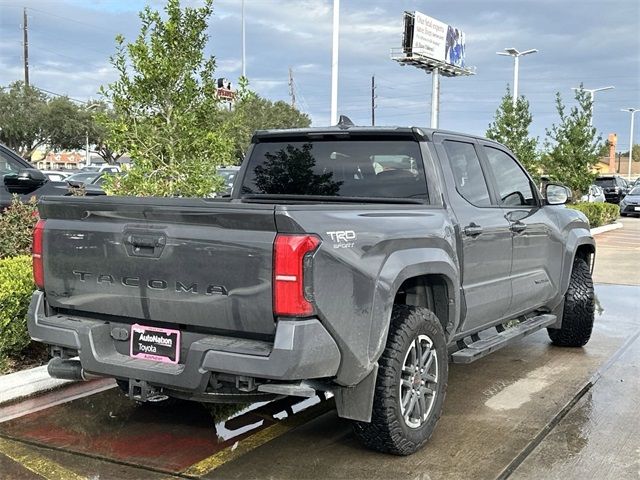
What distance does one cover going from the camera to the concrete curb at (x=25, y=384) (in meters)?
4.84

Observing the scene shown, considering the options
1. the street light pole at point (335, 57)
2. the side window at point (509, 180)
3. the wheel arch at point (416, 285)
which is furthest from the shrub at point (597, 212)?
the wheel arch at point (416, 285)

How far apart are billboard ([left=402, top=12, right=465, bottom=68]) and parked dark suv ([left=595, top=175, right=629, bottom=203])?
14.3 m

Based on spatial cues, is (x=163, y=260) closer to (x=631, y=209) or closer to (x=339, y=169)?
(x=339, y=169)

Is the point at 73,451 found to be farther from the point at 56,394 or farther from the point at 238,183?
the point at 238,183

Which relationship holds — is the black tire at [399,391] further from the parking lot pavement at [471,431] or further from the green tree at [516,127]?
the green tree at [516,127]

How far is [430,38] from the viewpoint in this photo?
46125 mm

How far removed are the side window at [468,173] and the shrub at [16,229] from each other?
457cm

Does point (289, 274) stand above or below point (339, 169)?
below

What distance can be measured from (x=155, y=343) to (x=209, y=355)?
0.44 m

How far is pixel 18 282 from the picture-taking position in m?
5.32

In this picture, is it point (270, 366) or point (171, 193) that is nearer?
point (270, 366)

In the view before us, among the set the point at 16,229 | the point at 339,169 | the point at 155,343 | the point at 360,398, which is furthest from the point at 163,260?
the point at 16,229

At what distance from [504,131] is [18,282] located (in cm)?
1904

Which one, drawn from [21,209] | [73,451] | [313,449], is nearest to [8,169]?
[21,209]
